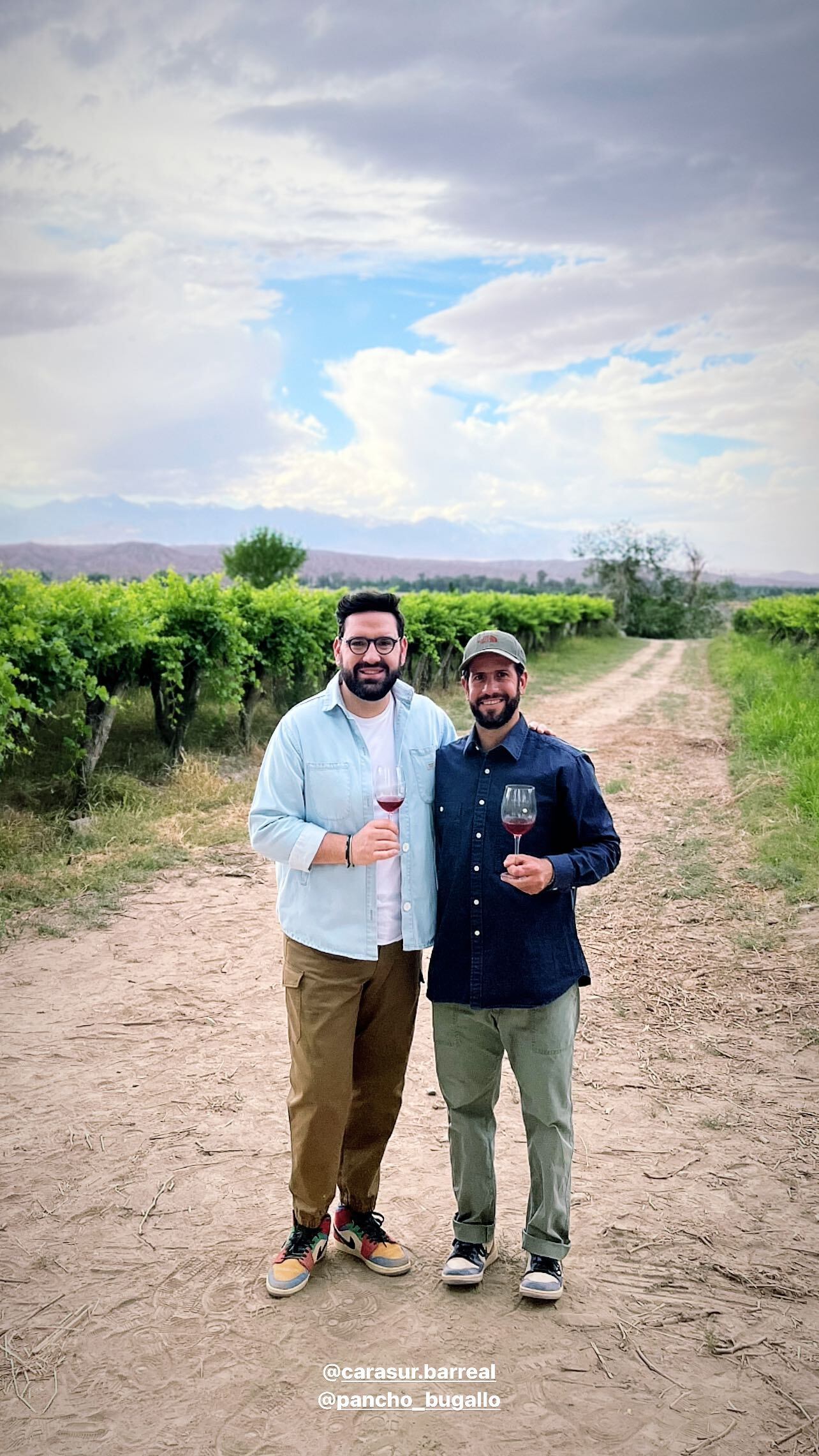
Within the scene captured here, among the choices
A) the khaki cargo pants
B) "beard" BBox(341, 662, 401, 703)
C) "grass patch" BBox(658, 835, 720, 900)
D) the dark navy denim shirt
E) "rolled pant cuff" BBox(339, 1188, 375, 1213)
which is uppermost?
"beard" BBox(341, 662, 401, 703)

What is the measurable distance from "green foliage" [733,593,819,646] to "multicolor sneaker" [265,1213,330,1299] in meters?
26.9

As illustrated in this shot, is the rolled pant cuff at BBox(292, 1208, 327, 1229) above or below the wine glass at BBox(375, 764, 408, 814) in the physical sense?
below

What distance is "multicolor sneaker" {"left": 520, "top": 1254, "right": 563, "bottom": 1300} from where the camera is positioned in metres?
3.27

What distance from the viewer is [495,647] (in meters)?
3.14

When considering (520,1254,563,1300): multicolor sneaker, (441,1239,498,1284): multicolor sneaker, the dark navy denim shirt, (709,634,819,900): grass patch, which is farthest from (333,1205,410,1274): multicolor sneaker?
(709,634,819,900): grass patch

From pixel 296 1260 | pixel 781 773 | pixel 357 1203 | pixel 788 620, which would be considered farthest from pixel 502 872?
pixel 788 620

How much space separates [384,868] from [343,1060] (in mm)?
638

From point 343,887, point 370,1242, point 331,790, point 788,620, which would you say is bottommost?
point 370,1242

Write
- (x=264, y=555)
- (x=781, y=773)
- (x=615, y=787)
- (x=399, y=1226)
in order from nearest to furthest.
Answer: (x=399, y=1226)
(x=781, y=773)
(x=615, y=787)
(x=264, y=555)

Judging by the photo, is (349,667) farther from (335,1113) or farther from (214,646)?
(214,646)

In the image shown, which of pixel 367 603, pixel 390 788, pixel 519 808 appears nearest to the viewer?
pixel 519 808

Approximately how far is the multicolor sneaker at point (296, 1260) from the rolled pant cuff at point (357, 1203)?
0.10 m

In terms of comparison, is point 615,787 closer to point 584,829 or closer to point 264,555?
point 584,829

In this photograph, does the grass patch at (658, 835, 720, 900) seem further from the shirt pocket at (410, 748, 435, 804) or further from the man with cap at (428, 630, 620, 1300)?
the shirt pocket at (410, 748, 435, 804)
